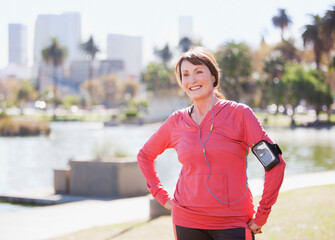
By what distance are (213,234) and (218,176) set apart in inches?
12.7

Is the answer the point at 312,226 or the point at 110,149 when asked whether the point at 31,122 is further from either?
the point at 312,226

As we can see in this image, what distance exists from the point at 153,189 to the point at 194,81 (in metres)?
0.79

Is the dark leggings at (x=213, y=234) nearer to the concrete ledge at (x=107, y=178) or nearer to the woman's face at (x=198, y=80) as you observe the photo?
the woman's face at (x=198, y=80)

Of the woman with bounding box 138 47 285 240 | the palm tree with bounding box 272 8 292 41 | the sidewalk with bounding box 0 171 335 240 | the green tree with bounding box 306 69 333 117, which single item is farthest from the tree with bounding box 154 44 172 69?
the woman with bounding box 138 47 285 240

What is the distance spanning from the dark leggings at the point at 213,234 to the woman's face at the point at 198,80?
2.60 ft

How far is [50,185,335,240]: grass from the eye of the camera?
6.16 metres

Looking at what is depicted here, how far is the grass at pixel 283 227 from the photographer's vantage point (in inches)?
243

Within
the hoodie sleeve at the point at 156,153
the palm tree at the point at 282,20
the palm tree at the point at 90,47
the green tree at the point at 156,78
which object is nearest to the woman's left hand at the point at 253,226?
the hoodie sleeve at the point at 156,153

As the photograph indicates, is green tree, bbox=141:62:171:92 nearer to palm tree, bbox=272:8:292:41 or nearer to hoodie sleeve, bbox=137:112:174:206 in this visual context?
palm tree, bbox=272:8:292:41

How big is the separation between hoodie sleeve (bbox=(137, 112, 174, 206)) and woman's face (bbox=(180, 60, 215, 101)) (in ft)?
0.82

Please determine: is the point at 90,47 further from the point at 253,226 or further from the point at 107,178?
the point at 253,226

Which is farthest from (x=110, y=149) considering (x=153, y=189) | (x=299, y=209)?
(x=153, y=189)

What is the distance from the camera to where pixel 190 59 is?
2.85m

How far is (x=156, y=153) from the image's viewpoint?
10.4 ft
